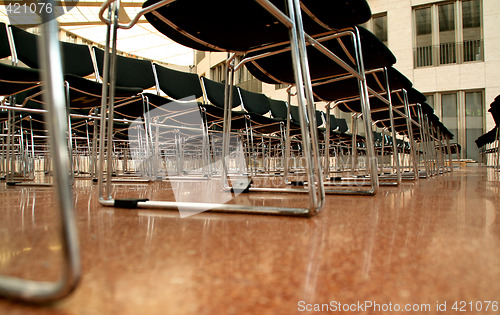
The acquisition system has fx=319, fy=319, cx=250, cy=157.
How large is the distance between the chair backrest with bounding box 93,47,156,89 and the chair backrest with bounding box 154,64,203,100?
0.21ft

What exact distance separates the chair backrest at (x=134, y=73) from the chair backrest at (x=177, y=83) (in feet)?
0.21

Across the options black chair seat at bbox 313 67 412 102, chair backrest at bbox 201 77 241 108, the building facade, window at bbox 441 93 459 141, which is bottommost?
→ black chair seat at bbox 313 67 412 102

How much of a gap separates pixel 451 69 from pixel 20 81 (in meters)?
8.10

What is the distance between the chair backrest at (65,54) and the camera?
173 centimetres

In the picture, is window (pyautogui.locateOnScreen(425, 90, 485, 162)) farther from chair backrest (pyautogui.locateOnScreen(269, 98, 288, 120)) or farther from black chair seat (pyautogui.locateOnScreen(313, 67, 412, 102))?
black chair seat (pyautogui.locateOnScreen(313, 67, 412, 102))

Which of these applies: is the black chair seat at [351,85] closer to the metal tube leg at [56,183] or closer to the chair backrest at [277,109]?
the metal tube leg at [56,183]

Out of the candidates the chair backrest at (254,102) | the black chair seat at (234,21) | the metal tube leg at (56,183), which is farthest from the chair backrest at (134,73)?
the metal tube leg at (56,183)

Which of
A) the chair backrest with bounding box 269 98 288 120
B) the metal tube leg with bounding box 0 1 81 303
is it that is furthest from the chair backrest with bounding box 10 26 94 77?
the chair backrest with bounding box 269 98 288 120

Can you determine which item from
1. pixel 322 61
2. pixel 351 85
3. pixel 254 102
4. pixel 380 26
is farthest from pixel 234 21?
pixel 380 26

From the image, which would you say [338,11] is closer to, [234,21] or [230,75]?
[234,21]

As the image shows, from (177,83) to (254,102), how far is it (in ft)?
3.71

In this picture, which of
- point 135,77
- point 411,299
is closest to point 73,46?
point 135,77

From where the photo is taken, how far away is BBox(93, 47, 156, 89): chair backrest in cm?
224

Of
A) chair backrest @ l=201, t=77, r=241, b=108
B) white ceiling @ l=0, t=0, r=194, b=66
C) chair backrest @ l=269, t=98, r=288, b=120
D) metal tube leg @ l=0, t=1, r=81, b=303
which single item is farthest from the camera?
white ceiling @ l=0, t=0, r=194, b=66
